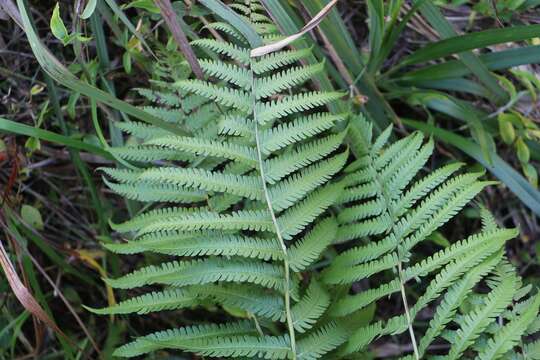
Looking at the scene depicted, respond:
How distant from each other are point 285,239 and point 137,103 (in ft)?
2.11

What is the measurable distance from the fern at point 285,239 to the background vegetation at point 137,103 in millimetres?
232

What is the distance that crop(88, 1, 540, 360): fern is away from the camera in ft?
3.96

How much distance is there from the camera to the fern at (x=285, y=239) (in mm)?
1208

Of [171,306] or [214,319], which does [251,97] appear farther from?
[214,319]

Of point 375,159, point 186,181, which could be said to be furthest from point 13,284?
point 375,159

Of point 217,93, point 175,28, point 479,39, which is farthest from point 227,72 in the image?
point 479,39

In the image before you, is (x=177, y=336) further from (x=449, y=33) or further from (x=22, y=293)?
(x=449, y=33)

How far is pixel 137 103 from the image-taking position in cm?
166

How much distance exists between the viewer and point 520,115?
163 centimetres

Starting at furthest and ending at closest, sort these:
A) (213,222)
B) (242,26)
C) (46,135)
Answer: (46,135)
(242,26)
(213,222)

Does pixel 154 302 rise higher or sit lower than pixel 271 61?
lower

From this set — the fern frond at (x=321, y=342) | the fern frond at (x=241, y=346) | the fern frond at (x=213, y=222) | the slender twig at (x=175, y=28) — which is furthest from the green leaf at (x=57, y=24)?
the fern frond at (x=321, y=342)

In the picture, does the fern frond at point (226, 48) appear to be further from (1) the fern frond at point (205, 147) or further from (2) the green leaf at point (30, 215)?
(2) the green leaf at point (30, 215)

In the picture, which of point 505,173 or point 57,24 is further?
point 505,173
